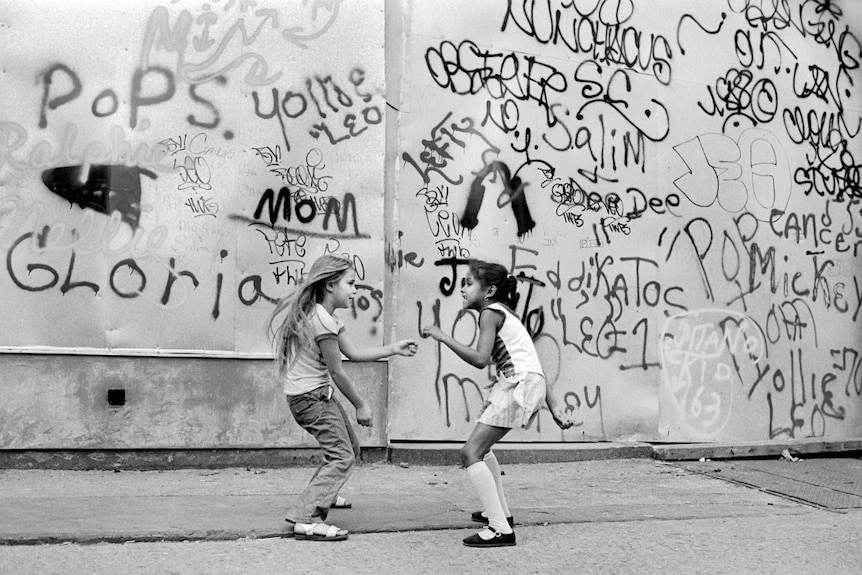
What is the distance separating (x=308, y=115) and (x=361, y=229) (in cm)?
99

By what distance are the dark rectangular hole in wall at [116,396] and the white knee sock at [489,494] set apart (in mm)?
3174

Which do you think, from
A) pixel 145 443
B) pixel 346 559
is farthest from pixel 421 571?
pixel 145 443

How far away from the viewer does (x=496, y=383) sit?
5.50m

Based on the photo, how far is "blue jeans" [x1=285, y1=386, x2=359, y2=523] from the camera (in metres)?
5.25

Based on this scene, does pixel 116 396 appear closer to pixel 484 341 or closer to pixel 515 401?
pixel 484 341

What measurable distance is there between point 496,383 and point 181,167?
3300 mm

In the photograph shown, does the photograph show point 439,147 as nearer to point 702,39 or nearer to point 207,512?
point 702,39

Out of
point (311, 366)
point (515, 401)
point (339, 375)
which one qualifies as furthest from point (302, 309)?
point (515, 401)

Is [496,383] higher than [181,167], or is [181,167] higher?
[181,167]

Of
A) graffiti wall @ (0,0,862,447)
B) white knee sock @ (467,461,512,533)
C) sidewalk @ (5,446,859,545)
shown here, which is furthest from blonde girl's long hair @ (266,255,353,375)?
graffiti wall @ (0,0,862,447)

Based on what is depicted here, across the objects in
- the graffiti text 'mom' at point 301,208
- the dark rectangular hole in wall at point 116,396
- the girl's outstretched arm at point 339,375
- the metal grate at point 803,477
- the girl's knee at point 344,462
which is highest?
the graffiti text 'mom' at point 301,208

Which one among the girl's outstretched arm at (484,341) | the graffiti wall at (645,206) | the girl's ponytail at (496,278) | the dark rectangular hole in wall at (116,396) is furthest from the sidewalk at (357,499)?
the girl's ponytail at (496,278)

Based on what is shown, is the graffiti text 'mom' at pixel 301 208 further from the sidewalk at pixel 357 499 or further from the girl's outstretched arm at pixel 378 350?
the girl's outstretched arm at pixel 378 350

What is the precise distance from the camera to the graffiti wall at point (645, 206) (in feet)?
26.7
